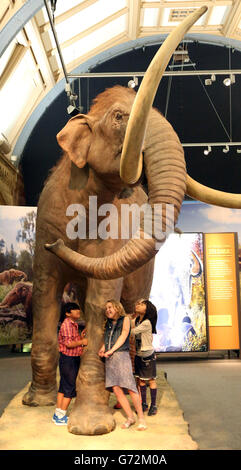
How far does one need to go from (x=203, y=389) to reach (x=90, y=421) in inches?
107

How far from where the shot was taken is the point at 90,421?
3.29 meters

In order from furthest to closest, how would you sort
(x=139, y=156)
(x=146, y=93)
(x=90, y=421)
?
(x=90, y=421) < (x=139, y=156) < (x=146, y=93)

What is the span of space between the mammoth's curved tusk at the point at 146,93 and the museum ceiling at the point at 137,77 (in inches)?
265

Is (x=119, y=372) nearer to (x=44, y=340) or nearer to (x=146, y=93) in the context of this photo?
(x=44, y=340)

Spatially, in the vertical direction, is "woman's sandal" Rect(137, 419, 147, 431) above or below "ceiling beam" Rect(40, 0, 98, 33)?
below

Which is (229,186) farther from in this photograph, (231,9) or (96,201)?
(96,201)

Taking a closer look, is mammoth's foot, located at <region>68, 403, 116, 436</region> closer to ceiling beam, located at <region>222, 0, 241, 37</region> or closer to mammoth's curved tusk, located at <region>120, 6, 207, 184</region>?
mammoth's curved tusk, located at <region>120, 6, 207, 184</region>

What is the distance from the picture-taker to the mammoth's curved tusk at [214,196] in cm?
362

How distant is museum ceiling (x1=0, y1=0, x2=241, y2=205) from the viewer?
9.57 meters

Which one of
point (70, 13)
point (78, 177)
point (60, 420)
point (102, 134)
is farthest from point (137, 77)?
point (60, 420)

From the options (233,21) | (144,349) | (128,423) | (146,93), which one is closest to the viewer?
(146,93)

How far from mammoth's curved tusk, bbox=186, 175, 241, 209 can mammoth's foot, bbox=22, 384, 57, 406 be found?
6.66 feet

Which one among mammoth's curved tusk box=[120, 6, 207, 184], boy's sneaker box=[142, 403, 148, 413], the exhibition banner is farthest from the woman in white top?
the exhibition banner

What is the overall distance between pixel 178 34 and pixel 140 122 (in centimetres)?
56
